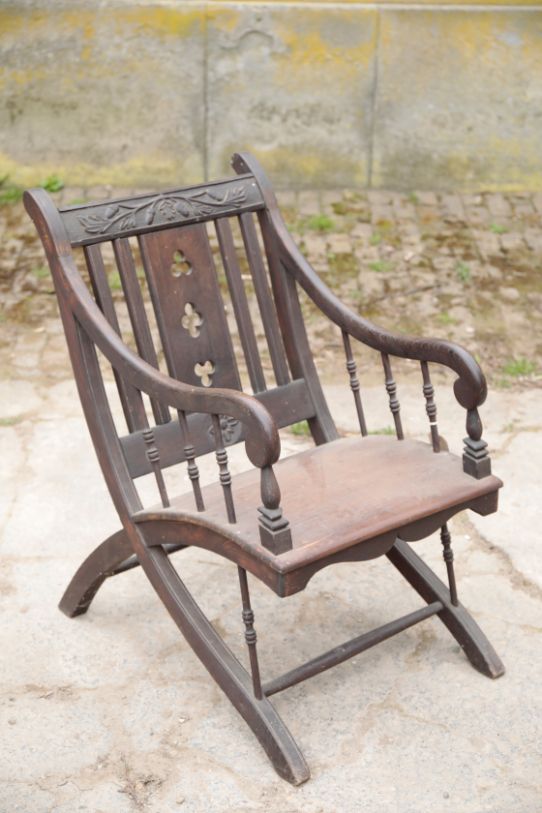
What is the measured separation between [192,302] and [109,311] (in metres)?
0.26

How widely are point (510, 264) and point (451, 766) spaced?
3.56m

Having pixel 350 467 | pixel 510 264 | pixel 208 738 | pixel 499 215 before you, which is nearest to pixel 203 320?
pixel 350 467

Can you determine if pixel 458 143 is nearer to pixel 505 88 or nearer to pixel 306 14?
pixel 505 88

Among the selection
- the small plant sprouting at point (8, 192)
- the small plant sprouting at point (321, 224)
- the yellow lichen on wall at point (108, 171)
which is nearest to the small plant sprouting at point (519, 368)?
the small plant sprouting at point (321, 224)

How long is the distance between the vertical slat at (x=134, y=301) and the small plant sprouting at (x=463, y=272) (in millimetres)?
2905

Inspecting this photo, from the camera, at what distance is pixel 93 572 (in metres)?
3.32

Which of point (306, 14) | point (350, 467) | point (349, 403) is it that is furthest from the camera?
point (306, 14)

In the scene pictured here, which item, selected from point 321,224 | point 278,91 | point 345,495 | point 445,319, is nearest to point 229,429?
point 345,495

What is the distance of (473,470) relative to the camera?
9.49 ft

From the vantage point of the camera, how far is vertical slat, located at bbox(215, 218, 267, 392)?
3.35m

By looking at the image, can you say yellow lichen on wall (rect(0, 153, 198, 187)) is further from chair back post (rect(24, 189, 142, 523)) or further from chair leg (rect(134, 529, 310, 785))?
chair leg (rect(134, 529, 310, 785))

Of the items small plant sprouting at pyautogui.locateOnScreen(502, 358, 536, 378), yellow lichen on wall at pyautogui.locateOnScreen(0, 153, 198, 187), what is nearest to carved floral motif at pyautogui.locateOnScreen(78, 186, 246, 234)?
small plant sprouting at pyautogui.locateOnScreen(502, 358, 536, 378)

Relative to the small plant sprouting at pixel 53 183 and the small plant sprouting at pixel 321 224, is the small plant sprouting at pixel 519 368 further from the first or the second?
the small plant sprouting at pixel 53 183


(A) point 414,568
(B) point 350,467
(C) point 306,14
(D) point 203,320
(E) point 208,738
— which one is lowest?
(E) point 208,738
